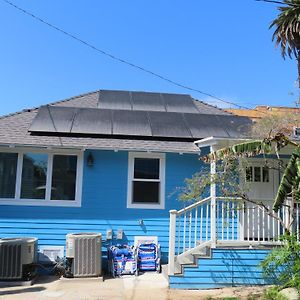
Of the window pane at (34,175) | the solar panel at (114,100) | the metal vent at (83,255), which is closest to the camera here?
the metal vent at (83,255)

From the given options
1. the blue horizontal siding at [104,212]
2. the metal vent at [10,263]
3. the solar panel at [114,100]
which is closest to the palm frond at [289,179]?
the blue horizontal siding at [104,212]

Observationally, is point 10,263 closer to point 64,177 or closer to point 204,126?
point 64,177

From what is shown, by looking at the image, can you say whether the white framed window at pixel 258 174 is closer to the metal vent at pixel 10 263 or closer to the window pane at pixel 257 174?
the window pane at pixel 257 174

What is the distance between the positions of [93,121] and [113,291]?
4980 millimetres

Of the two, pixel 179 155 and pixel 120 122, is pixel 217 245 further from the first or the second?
pixel 120 122

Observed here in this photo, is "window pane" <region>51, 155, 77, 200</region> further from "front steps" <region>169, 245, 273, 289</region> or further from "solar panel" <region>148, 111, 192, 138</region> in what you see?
"front steps" <region>169, 245, 273, 289</region>

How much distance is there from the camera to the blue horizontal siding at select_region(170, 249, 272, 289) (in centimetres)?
813

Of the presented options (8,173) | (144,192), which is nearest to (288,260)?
(144,192)

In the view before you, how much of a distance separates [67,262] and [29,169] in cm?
275

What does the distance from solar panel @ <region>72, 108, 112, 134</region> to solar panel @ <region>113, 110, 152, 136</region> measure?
0.21m

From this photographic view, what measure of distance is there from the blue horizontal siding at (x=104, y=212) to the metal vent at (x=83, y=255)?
98 cm

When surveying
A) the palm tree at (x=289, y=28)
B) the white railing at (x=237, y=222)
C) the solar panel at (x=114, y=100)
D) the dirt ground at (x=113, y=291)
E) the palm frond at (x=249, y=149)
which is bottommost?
the dirt ground at (x=113, y=291)

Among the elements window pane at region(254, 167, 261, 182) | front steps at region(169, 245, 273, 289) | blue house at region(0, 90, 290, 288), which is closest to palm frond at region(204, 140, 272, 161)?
blue house at region(0, 90, 290, 288)

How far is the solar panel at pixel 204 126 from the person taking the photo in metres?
10.6
